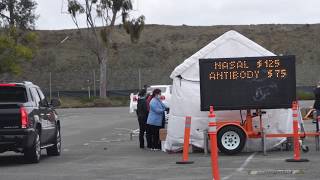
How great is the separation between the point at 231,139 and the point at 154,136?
3346 millimetres

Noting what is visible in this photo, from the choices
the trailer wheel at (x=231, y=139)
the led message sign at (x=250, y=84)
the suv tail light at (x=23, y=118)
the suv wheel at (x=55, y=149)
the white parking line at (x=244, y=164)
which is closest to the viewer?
the white parking line at (x=244, y=164)

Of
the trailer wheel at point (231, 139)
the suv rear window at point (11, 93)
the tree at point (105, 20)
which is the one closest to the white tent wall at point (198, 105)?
the trailer wheel at point (231, 139)

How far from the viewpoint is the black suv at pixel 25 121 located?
16.4 m

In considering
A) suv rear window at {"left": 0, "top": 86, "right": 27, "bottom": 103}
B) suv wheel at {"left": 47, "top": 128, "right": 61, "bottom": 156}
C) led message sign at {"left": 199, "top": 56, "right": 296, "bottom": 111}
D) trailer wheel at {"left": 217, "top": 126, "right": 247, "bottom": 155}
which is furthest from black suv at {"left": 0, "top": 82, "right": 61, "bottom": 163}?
trailer wheel at {"left": 217, "top": 126, "right": 247, "bottom": 155}

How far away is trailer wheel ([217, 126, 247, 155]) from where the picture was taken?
59.6ft

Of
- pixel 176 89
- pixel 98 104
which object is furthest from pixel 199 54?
pixel 98 104

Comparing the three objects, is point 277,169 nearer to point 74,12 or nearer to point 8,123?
point 8,123

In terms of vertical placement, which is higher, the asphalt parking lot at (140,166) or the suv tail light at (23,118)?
the suv tail light at (23,118)

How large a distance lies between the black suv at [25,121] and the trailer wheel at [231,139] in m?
4.09

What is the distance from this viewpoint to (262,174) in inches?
550

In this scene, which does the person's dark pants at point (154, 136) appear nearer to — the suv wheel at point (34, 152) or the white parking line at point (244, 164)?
the white parking line at point (244, 164)

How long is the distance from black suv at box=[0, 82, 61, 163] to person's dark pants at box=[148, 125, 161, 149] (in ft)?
9.62

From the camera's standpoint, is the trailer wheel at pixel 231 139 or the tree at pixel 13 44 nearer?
the trailer wheel at pixel 231 139

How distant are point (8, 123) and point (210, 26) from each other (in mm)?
81607
